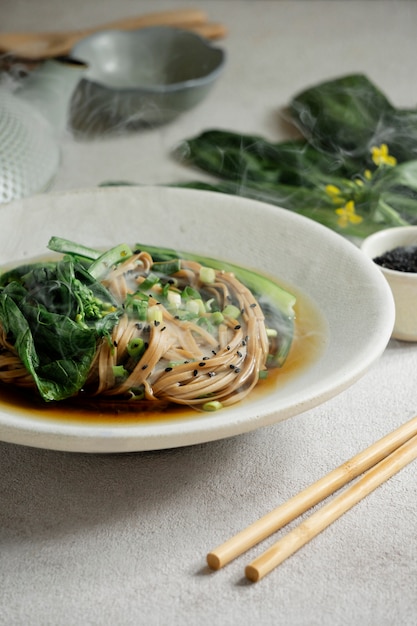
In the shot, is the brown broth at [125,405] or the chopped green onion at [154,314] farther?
the chopped green onion at [154,314]

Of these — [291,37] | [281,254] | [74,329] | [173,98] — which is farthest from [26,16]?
[74,329]

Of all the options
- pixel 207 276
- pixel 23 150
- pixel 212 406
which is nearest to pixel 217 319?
pixel 207 276

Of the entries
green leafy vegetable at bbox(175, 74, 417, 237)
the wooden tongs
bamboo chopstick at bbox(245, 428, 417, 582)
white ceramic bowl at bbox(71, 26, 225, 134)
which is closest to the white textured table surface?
bamboo chopstick at bbox(245, 428, 417, 582)

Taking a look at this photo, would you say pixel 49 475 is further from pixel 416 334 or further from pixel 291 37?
pixel 291 37

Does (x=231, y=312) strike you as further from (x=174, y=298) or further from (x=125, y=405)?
(x=125, y=405)

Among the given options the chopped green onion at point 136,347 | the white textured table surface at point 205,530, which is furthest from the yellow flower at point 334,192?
the chopped green onion at point 136,347

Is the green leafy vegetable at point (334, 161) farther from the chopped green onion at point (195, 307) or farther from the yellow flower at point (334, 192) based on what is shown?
the chopped green onion at point (195, 307)

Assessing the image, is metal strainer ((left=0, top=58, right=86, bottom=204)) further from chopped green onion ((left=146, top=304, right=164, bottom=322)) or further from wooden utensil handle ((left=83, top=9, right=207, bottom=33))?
wooden utensil handle ((left=83, top=9, right=207, bottom=33))
